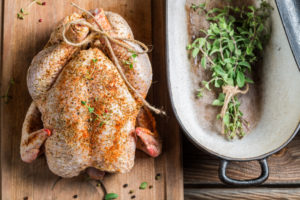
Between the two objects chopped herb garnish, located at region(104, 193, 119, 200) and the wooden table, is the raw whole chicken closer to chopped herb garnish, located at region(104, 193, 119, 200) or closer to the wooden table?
chopped herb garnish, located at region(104, 193, 119, 200)

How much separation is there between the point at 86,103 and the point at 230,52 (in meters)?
0.75

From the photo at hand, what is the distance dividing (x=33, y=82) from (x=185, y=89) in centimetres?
68

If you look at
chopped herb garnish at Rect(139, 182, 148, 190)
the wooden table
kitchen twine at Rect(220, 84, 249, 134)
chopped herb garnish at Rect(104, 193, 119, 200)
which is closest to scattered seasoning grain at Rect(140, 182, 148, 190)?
chopped herb garnish at Rect(139, 182, 148, 190)

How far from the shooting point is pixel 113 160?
148cm

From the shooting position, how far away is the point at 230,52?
5.55 feet

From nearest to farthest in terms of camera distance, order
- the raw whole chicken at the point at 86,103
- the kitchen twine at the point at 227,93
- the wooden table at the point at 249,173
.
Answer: the raw whole chicken at the point at 86,103, the kitchen twine at the point at 227,93, the wooden table at the point at 249,173

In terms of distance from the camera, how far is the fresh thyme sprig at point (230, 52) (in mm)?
1624

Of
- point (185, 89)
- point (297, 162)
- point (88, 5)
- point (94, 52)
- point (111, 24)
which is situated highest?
point (88, 5)

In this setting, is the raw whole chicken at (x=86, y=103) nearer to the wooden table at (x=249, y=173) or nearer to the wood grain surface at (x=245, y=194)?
the wooden table at (x=249, y=173)

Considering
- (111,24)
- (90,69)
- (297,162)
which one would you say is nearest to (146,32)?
(111,24)

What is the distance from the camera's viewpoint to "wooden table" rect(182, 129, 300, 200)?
5.74 feet

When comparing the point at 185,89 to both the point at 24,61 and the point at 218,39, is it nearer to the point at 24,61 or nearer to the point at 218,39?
the point at 218,39

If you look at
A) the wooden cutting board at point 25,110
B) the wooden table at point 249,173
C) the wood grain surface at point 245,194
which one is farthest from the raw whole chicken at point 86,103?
the wood grain surface at point 245,194

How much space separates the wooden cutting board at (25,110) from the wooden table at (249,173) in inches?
5.0
